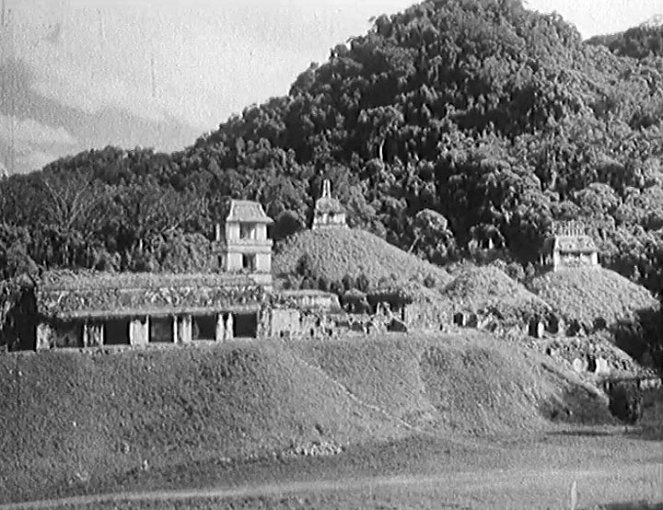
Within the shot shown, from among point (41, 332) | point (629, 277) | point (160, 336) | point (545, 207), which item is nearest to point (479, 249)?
point (545, 207)

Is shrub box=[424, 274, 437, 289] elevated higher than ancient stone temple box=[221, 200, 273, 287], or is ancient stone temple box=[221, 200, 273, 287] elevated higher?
ancient stone temple box=[221, 200, 273, 287]

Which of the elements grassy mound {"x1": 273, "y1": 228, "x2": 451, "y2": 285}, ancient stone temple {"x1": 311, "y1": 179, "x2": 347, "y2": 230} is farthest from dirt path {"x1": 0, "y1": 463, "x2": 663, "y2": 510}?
ancient stone temple {"x1": 311, "y1": 179, "x2": 347, "y2": 230}

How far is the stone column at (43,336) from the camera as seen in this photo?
1549 cm

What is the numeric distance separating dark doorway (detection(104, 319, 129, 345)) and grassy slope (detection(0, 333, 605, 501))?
1056mm

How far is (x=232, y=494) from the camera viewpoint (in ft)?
41.4

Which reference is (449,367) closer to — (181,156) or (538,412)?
(538,412)

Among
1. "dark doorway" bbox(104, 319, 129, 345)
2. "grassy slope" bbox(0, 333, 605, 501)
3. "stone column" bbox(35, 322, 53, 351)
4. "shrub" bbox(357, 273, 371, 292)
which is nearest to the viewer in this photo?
"grassy slope" bbox(0, 333, 605, 501)

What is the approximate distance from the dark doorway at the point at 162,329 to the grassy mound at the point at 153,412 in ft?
3.52

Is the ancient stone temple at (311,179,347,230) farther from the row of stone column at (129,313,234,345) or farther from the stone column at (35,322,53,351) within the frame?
the stone column at (35,322,53,351)

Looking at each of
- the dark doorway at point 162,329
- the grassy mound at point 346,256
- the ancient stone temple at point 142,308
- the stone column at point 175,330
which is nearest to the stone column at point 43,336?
the ancient stone temple at point 142,308

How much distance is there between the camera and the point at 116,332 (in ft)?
53.1

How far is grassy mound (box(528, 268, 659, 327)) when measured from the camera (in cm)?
2070

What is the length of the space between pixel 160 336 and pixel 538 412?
5.62m

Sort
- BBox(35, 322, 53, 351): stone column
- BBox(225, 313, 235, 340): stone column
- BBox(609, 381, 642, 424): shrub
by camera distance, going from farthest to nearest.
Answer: BBox(609, 381, 642, 424): shrub < BBox(225, 313, 235, 340): stone column < BBox(35, 322, 53, 351): stone column
